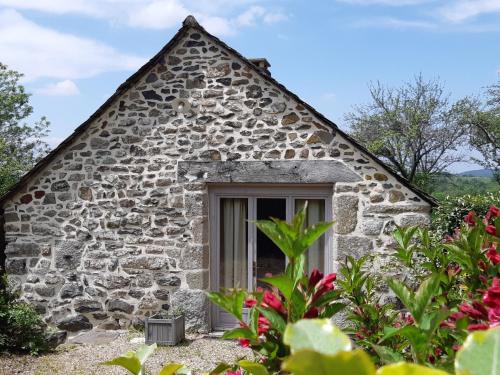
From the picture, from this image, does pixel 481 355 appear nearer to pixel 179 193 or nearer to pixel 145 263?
pixel 179 193

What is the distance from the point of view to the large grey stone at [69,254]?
820cm

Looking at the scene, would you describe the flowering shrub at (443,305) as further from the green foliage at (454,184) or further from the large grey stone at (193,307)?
the green foliage at (454,184)

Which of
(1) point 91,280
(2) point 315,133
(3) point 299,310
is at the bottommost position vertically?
(1) point 91,280

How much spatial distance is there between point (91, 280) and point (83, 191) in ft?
4.51

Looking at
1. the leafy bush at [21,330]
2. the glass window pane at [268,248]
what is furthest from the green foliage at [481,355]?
the leafy bush at [21,330]

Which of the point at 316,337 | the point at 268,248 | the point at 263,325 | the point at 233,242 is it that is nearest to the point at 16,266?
the point at 233,242

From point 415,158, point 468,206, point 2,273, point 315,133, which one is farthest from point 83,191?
point 415,158

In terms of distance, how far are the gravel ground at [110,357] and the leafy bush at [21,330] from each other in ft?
0.74

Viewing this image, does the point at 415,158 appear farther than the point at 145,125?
Yes

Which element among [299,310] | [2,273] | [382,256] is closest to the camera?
[299,310]

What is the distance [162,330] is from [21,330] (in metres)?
2.08

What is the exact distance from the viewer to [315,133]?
24.7ft

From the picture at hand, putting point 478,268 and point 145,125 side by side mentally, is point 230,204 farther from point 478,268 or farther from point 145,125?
point 478,268

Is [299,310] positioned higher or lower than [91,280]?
higher
